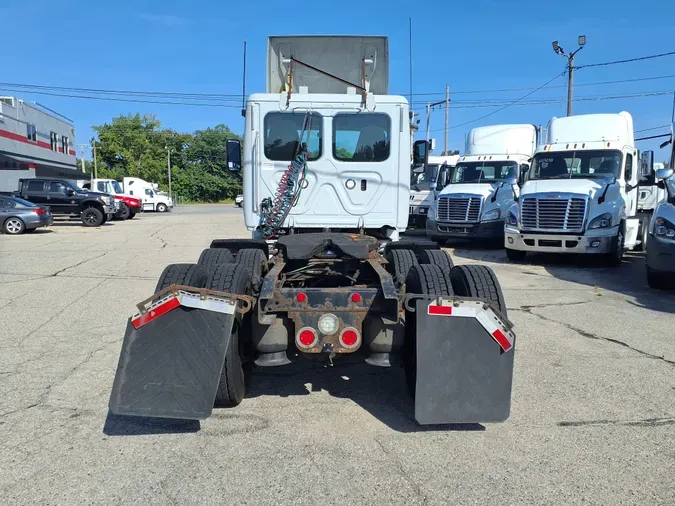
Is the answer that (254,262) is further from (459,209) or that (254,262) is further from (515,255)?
(459,209)

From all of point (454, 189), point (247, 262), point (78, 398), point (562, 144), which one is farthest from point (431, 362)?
point (454, 189)

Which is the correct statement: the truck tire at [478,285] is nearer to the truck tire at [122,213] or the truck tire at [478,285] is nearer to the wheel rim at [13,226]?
the wheel rim at [13,226]

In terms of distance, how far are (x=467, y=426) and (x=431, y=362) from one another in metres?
0.69

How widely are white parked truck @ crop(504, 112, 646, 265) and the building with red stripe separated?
2982 centimetres

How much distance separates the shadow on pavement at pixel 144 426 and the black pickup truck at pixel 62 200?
859 inches

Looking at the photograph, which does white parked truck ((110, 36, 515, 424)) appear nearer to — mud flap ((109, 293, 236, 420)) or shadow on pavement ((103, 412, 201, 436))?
mud flap ((109, 293, 236, 420))

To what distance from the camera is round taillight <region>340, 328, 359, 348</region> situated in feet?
12.4

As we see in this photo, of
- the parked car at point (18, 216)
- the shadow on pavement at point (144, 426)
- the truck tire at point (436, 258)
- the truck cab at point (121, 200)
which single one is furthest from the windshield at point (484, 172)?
the truck cab at point (121, 200)

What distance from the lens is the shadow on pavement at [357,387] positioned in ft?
13.1

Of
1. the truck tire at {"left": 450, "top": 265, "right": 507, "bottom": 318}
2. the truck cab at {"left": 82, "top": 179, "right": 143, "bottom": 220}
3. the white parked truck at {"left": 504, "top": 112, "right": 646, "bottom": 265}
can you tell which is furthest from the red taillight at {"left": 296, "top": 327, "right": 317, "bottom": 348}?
the truck cab at {"left": 82, "top": 179, "right": 143, "bottom": 220}

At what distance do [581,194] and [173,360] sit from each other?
415 inches

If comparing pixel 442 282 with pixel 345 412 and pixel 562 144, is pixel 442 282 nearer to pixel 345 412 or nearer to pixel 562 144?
pixel 345 412

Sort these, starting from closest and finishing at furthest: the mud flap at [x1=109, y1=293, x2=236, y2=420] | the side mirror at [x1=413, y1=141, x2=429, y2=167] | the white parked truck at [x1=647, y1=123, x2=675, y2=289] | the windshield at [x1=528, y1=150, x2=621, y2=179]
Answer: the mud flap at [x1=109, y1=293, x2=236, y2=420], the side mirror at [x1=413, y1=141, x2=429, y2=167], the white parked truck at [x1=647, y1=123, x2=675, y2=289], the windshield at [x1=528, y1=150, x2=621, y2=179]

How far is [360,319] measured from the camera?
3805mm
